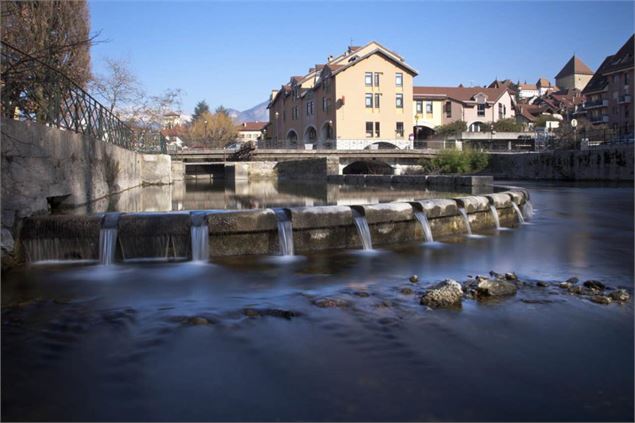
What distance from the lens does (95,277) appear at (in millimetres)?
7461

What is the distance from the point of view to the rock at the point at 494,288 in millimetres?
6293

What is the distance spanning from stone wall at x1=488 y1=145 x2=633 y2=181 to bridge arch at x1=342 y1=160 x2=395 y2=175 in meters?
9.73

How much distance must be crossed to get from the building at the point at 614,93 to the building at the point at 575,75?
7231 cm

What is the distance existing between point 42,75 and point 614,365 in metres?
12.2

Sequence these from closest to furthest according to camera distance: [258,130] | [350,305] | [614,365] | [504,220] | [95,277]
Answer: [614,365] < [350,305] < [95,277] < [504,220] < [258,130]

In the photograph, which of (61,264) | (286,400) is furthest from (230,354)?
(61,264)

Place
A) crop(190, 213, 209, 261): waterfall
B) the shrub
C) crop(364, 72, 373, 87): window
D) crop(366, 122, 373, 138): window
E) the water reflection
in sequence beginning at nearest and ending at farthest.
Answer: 1. crop(190, 213, 209, 261): waterfall
2. the water reflection
3. the shrub
4. crop(364, 72, 373, 87): window
5. crop(366, 122, 373, 138): window

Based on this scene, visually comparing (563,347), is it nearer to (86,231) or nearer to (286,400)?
(286,400)

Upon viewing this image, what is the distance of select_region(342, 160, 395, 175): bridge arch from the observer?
5314cm

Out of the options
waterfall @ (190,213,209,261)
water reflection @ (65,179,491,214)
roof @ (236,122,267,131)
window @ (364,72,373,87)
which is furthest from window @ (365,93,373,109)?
roof @ (236,122,267,131)

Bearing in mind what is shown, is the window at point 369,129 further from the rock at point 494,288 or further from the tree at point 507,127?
the rock at point 494,288

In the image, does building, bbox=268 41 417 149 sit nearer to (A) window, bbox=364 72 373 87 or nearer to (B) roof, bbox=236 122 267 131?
(A) window, bbox=364 72 373 87

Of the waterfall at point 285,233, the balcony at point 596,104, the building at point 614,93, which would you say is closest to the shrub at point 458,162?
the waterfall at point 285,233

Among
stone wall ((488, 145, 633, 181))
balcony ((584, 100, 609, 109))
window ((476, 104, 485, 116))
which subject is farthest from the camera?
window ((476, 104, 485, 116))
